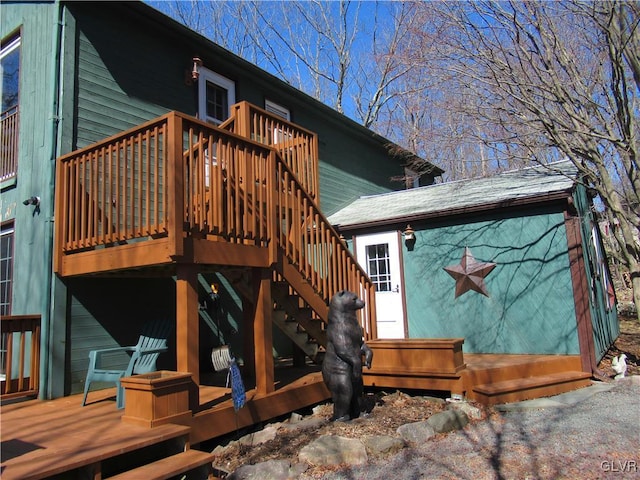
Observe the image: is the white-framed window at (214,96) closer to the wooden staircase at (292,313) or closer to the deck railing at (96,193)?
the deck railing at (96,193)

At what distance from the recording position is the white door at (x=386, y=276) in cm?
879

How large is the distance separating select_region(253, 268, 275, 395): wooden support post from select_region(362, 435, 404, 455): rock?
1250 millimetres

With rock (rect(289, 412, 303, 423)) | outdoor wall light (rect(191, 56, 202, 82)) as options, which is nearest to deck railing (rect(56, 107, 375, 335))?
rock (rect(289, 412, 303, 423))

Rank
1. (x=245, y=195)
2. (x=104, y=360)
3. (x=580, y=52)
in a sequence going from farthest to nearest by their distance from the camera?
(x=580, y=52) → (x=104, y=360) → (x=245, y=195)

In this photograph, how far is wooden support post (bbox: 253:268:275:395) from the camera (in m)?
5.05

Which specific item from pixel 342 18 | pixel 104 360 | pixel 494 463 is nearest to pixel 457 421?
pixel 494 463

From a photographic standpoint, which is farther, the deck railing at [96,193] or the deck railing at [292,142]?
the deck railing at [292,142]

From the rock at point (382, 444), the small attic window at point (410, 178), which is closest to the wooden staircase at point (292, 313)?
the rock at point (382, 444)

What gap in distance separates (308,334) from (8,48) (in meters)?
5.95

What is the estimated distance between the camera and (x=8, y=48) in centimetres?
683

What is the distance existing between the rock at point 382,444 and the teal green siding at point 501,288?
153 inches

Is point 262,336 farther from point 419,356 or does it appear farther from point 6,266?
point 6,266

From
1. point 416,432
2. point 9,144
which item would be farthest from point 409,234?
point 9,144

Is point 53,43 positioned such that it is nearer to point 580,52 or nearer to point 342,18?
point 580,52
